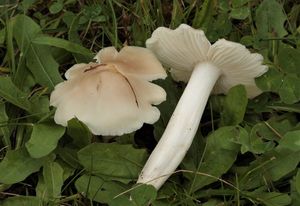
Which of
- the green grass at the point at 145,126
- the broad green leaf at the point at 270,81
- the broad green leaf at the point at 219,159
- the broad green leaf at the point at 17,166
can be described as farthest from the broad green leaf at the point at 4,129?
the broad green leaf at the point at 270,81

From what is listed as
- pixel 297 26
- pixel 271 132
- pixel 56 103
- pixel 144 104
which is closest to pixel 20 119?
pixel 56 103

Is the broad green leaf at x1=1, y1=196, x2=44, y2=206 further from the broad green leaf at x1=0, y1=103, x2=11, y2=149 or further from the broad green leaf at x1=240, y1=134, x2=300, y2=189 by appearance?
the broad green leaf at x1=240, y1=134, x2=300, y2=189

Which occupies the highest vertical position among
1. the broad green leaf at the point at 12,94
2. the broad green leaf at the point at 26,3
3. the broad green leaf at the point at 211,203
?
the broad green leaf at the point at 26,3

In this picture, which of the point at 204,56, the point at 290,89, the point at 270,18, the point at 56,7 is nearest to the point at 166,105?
the point at 204,56

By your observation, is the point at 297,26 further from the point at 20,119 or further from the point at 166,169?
the point at 20,119

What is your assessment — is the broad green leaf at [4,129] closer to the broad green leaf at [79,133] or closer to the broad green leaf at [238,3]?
the broad green leaf at [79,133]

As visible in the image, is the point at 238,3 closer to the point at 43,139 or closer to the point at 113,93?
the point at 113,93

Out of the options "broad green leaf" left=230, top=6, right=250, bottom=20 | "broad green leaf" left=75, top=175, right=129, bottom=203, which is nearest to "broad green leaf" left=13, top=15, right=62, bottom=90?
"broad green leaf" left=75, top=175, right=129, bottom=203

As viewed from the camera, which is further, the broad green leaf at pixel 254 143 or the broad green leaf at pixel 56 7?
the broad green leaf at pixel 56 7
